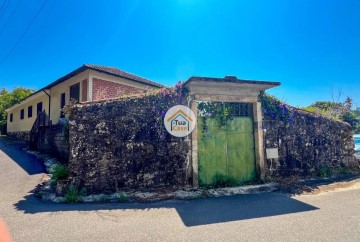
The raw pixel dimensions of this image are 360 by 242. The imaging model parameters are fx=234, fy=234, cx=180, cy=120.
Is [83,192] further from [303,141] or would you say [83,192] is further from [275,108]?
[303,141]

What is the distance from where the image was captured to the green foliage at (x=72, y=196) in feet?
18.1

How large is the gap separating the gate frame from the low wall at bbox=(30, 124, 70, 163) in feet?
16.8

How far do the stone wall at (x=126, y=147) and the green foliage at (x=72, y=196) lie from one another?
0.50ft

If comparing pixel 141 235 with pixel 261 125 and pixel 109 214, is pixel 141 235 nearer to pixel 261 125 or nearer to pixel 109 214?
pixel 109 214

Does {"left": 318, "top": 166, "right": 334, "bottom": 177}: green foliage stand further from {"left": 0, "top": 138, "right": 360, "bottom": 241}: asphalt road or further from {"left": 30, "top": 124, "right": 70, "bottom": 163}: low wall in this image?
{"left": 30, "top": 124, "right": 70, "bottom": 163}: low wall

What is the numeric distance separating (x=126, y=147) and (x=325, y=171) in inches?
281

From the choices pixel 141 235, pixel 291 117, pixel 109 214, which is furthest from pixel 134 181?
pixel 291 117

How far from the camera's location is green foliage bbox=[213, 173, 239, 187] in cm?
713

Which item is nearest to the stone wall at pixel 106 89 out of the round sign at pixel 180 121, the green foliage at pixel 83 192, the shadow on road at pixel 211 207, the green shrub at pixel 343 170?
the round sign at pixel 180 121

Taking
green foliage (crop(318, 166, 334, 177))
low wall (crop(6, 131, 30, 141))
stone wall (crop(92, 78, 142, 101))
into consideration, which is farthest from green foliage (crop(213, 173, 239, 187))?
low wall (crop(6, 131, 30, 141))

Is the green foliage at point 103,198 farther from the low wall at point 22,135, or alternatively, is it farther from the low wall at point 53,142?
the low wall at point 22,135

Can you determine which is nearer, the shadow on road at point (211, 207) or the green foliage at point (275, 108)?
the shadow on road at point (211, 207)

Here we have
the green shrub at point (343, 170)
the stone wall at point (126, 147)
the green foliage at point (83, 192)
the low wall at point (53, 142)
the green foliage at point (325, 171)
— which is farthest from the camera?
the low wall at point (53, 142)

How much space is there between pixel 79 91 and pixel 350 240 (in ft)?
41.8
